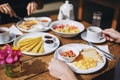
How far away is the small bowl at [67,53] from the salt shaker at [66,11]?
50cm

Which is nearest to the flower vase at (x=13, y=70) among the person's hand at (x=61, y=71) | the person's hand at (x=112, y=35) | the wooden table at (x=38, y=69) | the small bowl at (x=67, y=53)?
the wooden table at (x=38, y=69)

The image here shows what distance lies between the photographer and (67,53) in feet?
4.25

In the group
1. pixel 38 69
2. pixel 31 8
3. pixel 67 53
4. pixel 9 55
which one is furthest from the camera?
pixel 31 8

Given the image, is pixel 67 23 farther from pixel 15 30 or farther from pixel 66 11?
pixel 15 30

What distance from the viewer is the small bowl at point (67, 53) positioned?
1.23 meters

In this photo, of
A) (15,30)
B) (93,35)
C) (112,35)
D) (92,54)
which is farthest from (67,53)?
(15,30)

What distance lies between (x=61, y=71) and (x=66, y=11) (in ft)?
2.56

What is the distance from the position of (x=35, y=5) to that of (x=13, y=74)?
98cm

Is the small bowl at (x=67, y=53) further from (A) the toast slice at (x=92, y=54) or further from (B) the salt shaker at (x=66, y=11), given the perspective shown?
(B) the salt shaker at (x=66, y=11)

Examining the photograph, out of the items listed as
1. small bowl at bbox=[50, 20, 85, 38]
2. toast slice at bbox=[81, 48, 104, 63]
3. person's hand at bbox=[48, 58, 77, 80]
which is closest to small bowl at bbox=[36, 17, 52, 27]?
small bowl at bbox=[50, 20, 85, 38]

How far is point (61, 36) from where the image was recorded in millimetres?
1572

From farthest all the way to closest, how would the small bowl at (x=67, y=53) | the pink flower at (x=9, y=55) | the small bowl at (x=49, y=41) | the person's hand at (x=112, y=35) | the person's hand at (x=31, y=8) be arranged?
the person's hand at (x=31, y=8) → the person's hand at (x=112, y=35) → the small bowl at (x=49, y=41) → the small bowl at (x=67, y=53) → the pink flower at (x=9, y=55)

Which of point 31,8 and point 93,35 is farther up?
point 31,8

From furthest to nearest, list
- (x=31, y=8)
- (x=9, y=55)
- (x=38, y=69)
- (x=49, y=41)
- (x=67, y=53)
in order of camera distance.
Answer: (x=31, y=8) → (x=49, y=41) → (x=67, y=53) → (x=38, y=69) → (x=9, y=55)
